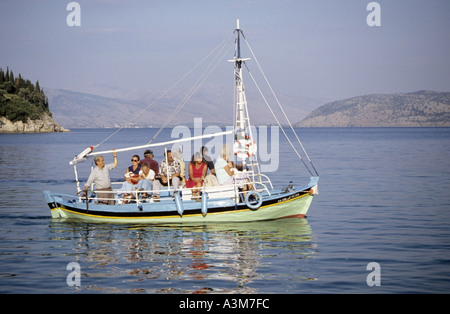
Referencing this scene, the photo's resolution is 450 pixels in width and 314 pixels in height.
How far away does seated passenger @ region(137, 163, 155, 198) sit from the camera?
76.0 ft

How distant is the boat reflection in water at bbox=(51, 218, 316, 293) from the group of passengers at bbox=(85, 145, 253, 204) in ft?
4.98

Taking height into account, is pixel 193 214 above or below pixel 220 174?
below

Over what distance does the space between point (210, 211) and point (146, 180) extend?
2.85 m

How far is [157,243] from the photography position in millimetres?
20234

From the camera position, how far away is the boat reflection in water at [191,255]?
1526 cm

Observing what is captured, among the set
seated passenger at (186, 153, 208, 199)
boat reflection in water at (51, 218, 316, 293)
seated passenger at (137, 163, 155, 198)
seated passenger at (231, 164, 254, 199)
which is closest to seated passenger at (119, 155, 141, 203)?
seated passenger at (137, 163, 155, 198)

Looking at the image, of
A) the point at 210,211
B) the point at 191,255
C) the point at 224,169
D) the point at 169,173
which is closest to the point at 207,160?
the point at 224,169

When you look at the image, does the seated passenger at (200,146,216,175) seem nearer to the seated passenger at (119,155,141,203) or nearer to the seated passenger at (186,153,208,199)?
the seated passenger at (186,153,208,199)

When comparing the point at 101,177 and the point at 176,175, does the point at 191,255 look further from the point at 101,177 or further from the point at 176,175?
the point at 101,177

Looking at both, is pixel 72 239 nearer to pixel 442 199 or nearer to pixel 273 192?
pixel 273 192

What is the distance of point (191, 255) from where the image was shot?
60.1 ft

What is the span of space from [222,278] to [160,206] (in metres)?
7.76

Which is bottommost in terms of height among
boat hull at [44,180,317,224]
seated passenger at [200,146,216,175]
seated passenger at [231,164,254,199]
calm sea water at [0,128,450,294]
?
calm sea water at [0,128,450,294]
